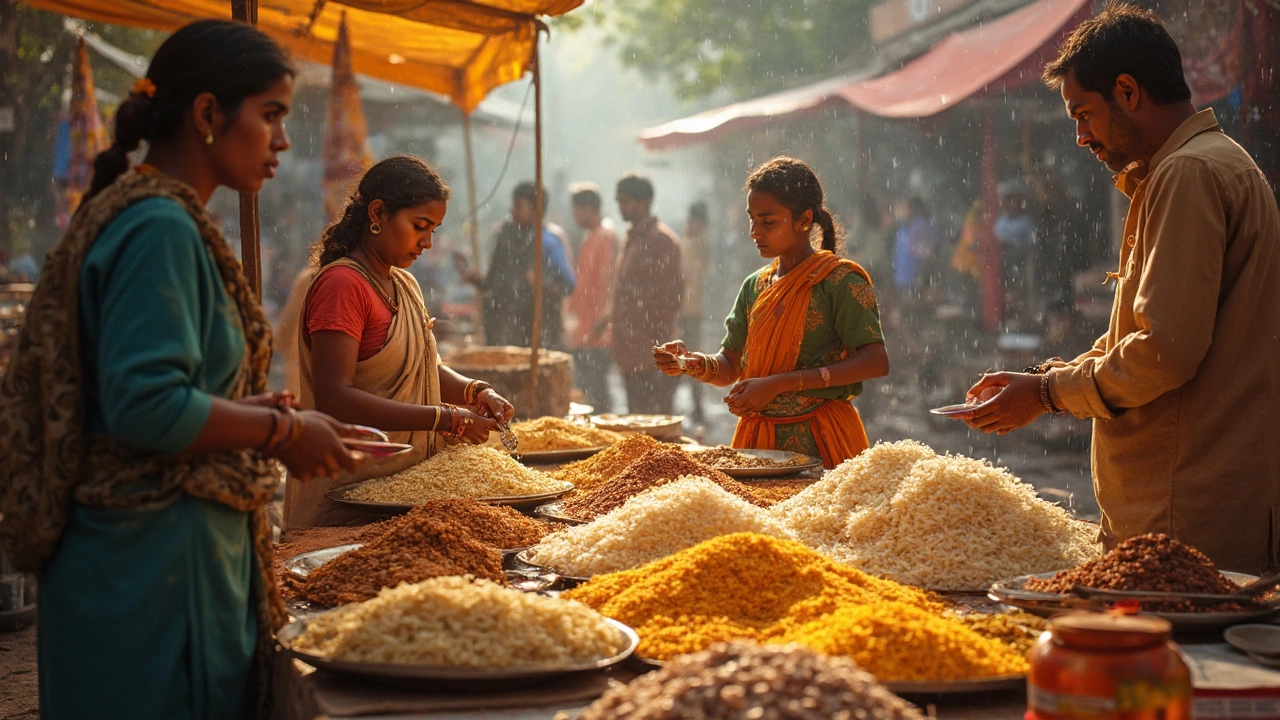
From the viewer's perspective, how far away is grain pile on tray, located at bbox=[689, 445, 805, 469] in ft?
11.4

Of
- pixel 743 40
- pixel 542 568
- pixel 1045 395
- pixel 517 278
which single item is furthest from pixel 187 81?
pixel 743 40

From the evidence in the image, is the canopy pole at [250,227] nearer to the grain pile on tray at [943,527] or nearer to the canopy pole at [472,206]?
the grain pile on tray at [943,527]

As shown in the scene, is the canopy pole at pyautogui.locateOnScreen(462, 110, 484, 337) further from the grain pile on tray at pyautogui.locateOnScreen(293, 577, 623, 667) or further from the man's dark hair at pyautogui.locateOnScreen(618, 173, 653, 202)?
the grain pile on tray at pyautogui.locateOnScreen(293, 577, 623, 667)

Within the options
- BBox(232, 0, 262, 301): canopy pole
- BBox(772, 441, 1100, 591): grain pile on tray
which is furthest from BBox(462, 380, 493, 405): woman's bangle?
BBox(772, 441, 1100, 591): grain pile on tray

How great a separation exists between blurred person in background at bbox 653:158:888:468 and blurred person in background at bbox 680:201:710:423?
20.4ft

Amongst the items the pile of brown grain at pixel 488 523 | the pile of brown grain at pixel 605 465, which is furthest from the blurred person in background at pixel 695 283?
the pile of brown grain at pixel 488 523

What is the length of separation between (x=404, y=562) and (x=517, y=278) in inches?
266

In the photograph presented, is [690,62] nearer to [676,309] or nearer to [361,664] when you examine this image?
[676,309]

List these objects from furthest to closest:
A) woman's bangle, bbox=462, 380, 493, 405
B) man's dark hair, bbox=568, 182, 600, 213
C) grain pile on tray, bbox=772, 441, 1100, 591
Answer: man's dark hair, bbox=568, 182, 600, 213 < woman's bangle, bbox=462, 380, 493, 405 < grain pile on tray, bbox=772, 441, 1100, 591

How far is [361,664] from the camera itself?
1.62 meters

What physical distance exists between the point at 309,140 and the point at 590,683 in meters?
17.4

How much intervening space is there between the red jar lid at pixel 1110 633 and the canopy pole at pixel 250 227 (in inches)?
111

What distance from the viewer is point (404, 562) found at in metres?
2.12

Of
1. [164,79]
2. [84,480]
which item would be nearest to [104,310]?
[84,480]
